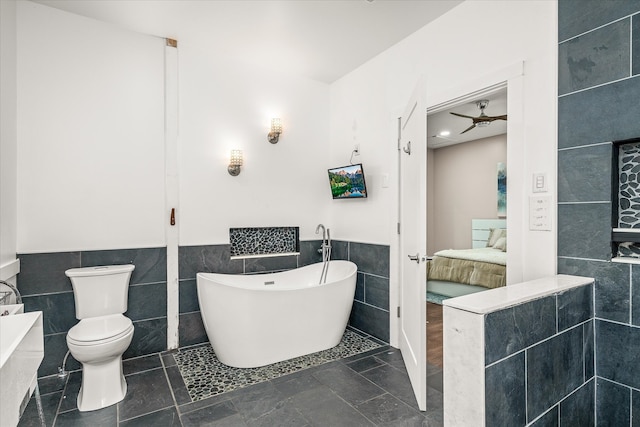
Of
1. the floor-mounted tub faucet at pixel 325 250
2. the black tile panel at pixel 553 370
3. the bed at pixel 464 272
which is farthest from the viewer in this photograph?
the bed at pixel 464 272

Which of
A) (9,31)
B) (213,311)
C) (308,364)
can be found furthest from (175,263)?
(9,31)

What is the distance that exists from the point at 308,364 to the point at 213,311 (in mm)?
883

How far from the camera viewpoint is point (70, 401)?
222 cm

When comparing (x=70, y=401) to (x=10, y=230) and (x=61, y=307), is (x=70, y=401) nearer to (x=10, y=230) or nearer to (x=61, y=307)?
(x=61, y=307)

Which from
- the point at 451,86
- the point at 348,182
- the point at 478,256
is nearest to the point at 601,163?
the point at 451,86

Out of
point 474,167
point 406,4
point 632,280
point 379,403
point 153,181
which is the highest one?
point 406,4

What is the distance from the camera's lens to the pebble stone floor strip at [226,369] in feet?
7.88

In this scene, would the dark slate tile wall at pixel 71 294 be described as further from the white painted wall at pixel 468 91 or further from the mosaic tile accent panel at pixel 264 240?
the white painted wall at pixel 468 91

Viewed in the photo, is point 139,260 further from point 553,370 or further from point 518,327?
point 553,370

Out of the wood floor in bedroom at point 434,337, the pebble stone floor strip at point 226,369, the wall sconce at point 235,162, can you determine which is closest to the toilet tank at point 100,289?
the pebble stone floor strip at point 226,369

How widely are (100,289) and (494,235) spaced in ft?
18.2

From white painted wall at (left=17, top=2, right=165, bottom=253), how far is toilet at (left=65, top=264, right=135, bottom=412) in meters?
0.34

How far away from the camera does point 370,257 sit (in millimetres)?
3436

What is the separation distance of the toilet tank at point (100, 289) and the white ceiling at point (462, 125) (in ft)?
12.2
